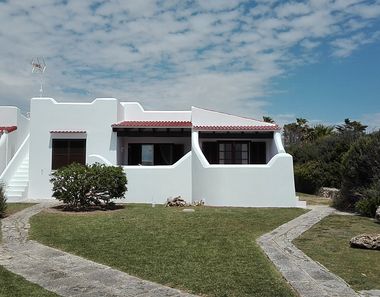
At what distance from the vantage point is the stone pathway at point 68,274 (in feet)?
19.4

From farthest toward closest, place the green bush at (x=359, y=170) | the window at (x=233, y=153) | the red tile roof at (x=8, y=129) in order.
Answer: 1. the window at (x=233, y=153)
2. the red tile roof at (x=8, y=129)
3. the green bush at (x=359, y=170)

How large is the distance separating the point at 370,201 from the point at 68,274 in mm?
12221

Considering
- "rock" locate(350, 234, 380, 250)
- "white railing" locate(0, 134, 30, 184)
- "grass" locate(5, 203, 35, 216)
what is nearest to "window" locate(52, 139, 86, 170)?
"white railing" locate(0, 134, 30, 184)

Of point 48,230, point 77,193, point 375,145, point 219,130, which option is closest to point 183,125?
point 219,130

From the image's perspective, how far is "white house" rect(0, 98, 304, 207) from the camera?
17.3 m

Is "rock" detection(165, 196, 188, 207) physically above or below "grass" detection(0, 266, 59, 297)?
above

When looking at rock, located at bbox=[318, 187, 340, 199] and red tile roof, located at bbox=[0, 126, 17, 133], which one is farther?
rock, located at bbox=[318, 187, 340, 199]

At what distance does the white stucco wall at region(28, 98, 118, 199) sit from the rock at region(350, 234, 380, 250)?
1397cm

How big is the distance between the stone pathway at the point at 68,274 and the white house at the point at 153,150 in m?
9.43

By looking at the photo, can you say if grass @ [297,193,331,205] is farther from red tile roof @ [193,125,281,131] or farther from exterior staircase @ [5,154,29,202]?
exterior staircase @ [5,154,29,202]

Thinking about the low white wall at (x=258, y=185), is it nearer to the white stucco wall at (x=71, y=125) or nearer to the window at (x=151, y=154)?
the window at (x=151, y=154)

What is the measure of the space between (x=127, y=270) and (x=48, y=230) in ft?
15.1

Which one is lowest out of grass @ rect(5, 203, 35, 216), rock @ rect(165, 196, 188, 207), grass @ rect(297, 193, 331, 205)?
grass @ rect(297, 193, 331, 205)

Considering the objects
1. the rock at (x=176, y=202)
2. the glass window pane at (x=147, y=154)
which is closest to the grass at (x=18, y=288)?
the rock at (x=176, y=202)
